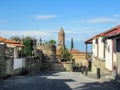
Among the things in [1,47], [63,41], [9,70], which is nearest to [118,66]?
[1,47]

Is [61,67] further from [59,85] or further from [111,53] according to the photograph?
[59,85]

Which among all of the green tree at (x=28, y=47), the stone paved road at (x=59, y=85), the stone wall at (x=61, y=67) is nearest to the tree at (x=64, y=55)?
the stone wall at (x=61, y=67)

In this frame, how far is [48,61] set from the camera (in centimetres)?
7306

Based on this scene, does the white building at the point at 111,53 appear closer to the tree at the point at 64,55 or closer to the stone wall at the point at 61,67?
the stone wall at the point at 61,67

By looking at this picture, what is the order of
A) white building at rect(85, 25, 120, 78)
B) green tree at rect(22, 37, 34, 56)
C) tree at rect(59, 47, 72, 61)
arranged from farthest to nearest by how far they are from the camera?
tree at rect(59, 47, 72, 61)
green tree at rect(22, 37, 34, 56)
white building at rect(85, 25, 120, 78)

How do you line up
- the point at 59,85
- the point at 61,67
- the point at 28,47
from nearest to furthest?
the point at 59,85 < the point at 28,47 < the point at 61,67

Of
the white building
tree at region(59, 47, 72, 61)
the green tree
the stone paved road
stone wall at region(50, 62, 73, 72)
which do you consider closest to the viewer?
the stone paved road

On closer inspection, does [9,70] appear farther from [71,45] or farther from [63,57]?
[71,45]

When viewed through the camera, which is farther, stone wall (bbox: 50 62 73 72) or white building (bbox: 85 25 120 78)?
stone wall (bbox: 50 62 73 72)

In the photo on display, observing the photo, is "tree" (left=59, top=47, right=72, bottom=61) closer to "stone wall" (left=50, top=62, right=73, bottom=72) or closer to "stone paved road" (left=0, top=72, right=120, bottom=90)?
"stone wall" (left=50, top=62, right=73, bottom=72)

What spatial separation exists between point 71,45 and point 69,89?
134386mm

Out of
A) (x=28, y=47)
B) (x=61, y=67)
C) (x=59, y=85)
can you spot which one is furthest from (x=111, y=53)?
(x=61, y=67)

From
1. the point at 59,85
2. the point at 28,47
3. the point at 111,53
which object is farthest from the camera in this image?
the point at 28,47

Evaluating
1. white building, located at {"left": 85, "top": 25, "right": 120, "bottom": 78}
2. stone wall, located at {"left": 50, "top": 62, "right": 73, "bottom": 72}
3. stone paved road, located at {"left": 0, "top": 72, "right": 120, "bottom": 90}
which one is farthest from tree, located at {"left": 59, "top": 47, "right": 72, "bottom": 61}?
stone paved road, located at {"left": 0, "top": 72, "right": 120, "bottom": 90}
